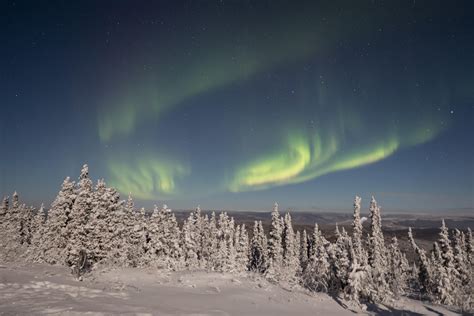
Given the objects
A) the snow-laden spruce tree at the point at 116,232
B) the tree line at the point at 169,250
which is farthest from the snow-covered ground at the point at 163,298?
the snow-laden spruce tree at the point at 116,232

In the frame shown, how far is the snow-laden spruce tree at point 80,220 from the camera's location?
33.4 m


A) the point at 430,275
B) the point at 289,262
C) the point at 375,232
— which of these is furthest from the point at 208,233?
the point at 430,275

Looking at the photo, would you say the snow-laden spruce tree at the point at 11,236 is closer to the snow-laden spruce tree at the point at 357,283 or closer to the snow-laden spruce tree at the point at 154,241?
the snow-laden spruce tree at the point at 154,241

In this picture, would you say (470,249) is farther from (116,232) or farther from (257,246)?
(116,232)

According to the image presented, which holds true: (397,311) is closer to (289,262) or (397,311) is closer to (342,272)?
(342,272)

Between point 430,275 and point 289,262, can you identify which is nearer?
point 430,275

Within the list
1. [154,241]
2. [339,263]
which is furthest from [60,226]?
[339,263]

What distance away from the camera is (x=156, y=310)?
13.4 m

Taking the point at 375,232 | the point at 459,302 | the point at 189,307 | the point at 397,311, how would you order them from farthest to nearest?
the point at 375,232, the point at 459,302, the point at 397,311, the point at 189,307

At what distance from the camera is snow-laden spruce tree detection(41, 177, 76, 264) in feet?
140

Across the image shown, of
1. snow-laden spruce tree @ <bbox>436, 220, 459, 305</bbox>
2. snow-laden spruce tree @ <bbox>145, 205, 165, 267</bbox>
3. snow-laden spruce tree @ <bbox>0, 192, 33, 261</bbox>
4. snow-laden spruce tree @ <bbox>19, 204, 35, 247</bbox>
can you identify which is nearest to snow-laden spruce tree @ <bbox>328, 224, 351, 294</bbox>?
snow-laden spruce tree @ <bbox>436, 220, 459, 305</bbox>

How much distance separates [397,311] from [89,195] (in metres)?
32.9

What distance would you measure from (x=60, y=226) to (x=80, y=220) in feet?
32.6

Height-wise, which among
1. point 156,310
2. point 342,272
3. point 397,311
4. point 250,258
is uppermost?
point 156,310
